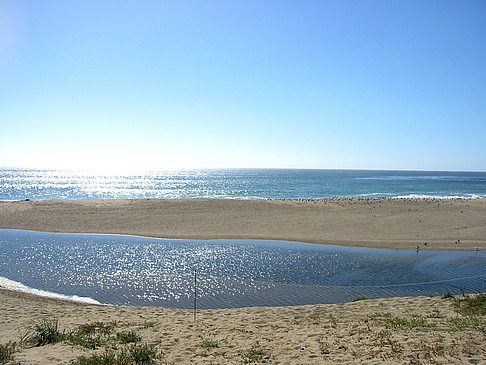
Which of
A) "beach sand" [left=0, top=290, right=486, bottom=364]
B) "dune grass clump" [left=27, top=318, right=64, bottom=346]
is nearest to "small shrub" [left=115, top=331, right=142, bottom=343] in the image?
"beach sand" [left=0, top=290, right=486, bottom=364]

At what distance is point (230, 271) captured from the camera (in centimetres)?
1595

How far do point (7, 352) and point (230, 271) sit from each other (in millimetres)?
10213

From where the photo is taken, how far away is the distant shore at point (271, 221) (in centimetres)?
2400

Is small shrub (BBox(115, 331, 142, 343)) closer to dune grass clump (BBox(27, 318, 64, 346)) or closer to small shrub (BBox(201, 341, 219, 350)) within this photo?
dune grass clump (BBox(27, 318, 64, 346))

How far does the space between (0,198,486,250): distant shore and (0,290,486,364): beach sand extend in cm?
1275

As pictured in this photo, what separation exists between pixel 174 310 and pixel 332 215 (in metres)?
24.4

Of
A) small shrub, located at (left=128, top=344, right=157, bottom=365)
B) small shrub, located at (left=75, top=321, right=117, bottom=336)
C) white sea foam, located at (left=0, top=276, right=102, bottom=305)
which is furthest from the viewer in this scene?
white sea foam, located at (left=0, top=276, right=102, bottom=305)

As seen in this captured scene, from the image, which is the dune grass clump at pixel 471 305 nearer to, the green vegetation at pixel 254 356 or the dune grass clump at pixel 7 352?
the green vegetation at pixel 254 356

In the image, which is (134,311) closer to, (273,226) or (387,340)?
(387,340)

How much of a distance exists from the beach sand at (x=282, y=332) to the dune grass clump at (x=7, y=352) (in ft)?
0.45

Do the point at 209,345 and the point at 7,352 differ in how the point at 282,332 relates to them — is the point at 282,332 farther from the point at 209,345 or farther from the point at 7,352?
the point at 7,352

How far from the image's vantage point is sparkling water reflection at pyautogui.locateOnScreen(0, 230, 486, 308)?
13.0 meters

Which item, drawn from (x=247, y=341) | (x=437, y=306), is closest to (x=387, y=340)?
(x=247, y=341)

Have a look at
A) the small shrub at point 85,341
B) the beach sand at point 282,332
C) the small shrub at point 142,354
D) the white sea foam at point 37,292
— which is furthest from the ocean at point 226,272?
the small shrub at point 142,354
